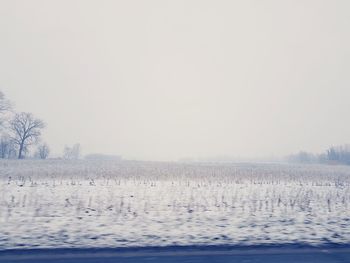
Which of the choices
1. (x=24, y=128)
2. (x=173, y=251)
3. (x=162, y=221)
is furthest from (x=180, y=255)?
(x=24, y=128)

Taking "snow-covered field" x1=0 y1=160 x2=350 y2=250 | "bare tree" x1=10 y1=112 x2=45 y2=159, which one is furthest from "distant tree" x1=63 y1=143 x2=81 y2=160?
"snow-covered field" x1=0 y1=160 x2=350 y2=250

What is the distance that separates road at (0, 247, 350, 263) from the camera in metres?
6.29

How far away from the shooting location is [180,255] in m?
6.72

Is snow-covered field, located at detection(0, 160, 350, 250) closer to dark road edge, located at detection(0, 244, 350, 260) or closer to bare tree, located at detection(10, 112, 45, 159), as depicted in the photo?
dark road edge, located at detection(0, 244, 350, 260)

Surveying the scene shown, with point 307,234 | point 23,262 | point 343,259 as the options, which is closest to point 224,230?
point 307,234

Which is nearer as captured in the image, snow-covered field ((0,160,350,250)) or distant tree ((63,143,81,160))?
snow-covered field ((0,160,350,250))

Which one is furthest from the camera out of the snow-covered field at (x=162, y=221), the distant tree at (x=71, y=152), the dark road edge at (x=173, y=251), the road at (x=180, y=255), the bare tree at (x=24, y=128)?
the distant tree at (x=71, y=152)

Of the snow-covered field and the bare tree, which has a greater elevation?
the bare tree

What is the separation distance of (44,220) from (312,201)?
13.2 meters

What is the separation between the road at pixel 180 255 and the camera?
6.29 m

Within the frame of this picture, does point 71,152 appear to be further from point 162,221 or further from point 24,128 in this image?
point 162,221

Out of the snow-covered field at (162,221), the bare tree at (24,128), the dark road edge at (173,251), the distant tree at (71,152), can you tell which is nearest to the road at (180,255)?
the dark road edge at (173,251)

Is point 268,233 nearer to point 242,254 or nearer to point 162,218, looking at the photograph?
point 242,254

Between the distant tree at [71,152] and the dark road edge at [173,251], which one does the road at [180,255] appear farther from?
the distant tree at [71,152]
